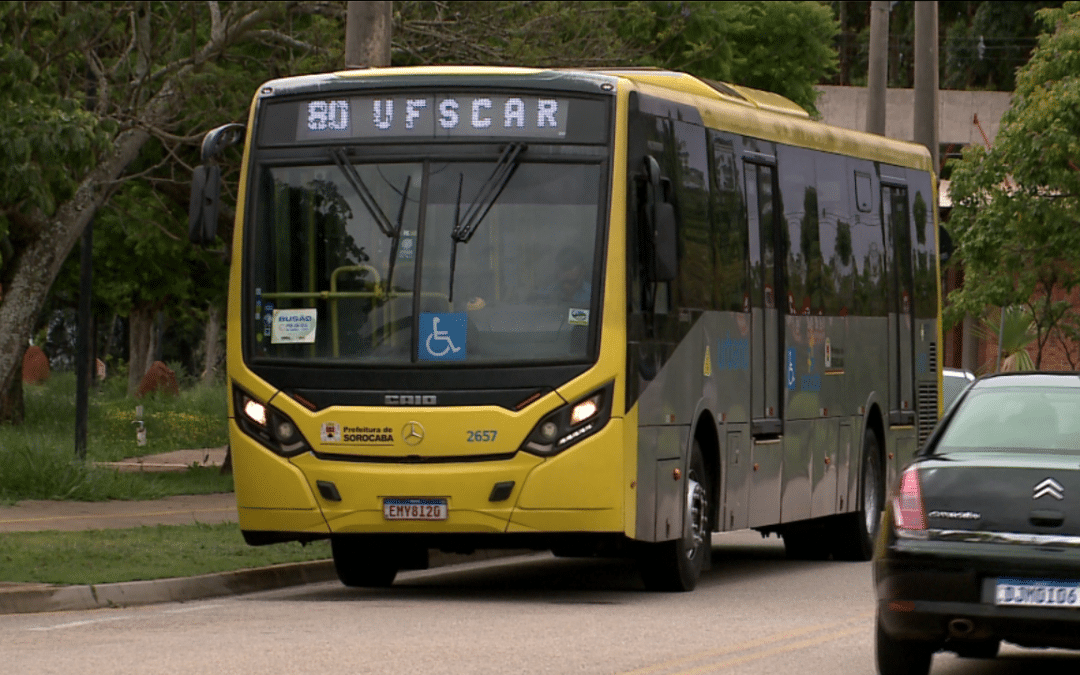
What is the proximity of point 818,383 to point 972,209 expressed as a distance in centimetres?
2190

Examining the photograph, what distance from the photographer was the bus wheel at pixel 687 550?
14539 mm

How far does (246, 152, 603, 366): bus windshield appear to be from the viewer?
44.5 ft

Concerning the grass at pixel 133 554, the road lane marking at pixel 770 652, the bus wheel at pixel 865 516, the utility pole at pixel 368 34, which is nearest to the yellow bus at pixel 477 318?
the grass at pixel 133 554

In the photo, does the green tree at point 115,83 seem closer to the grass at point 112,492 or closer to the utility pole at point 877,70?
the grass at point 112,492

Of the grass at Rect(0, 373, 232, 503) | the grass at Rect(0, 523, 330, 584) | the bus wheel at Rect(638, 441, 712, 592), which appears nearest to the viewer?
the grass at Rect(0, 523, 330, 584)

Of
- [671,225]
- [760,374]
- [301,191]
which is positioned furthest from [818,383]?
[301,191]

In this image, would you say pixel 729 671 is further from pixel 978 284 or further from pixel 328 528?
pixel 978 284

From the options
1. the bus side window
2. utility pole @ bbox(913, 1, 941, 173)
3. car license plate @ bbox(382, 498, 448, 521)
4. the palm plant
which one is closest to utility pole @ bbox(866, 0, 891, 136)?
utility pole @ bbox(913, 1, 941, 173)

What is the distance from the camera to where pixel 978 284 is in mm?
38812

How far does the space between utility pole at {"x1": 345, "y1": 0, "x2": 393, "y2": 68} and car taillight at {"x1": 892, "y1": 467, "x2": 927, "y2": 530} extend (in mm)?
10648

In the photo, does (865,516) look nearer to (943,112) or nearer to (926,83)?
(926,83)

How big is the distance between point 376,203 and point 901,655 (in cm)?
549

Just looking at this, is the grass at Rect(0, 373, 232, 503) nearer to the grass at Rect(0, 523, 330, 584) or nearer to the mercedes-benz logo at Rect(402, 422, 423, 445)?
the grass at Rect(0, 523, 330, 584)

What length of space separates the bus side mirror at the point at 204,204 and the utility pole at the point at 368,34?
5.48m
